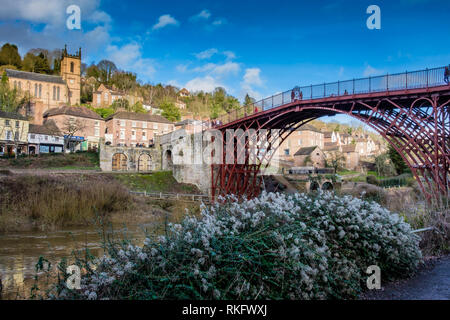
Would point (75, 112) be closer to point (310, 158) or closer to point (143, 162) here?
point (143, 162)

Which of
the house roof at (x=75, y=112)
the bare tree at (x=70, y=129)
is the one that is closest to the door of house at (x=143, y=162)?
the bare tree at (x=70, y=129)

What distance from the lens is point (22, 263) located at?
10109 millimetres

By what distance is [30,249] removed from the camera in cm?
1215

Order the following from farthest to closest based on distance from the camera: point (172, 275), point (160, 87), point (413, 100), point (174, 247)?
point (160, 87), point (413, 100), point (174, 247), point (172, 275)

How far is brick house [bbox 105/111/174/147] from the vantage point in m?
51.8

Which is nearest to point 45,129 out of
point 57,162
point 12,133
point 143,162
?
point 12,133

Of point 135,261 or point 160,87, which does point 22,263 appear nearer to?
point 135,261

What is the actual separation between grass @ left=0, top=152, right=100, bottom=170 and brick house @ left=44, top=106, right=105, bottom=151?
38.7 feet

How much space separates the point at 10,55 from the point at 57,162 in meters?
58.2

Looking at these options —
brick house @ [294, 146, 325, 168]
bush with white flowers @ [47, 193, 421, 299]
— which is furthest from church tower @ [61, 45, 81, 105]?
bush with white flowers @ [47, 193, 421, 299]

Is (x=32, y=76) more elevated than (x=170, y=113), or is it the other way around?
(x=32, y=76)

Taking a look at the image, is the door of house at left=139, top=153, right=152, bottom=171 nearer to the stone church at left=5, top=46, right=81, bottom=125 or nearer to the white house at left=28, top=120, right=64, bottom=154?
the white house at left=28, top=120, right=64, bottom=154
